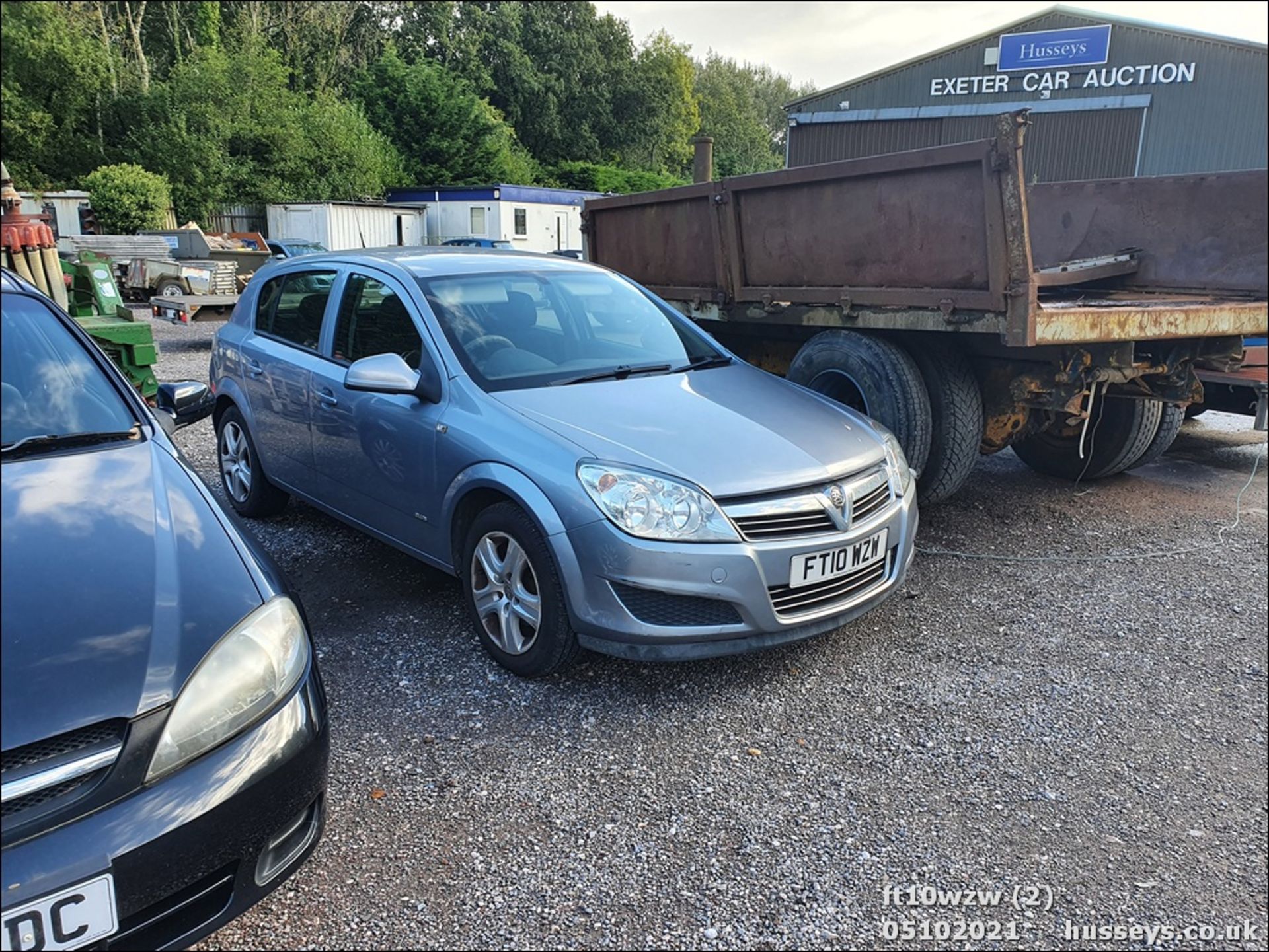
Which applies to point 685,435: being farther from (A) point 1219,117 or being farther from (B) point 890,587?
(A) point 1219,117

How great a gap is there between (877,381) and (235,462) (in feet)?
11.9

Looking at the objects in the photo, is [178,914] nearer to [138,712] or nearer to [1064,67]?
[138,712]

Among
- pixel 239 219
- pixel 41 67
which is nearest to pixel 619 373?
pixel 41 67

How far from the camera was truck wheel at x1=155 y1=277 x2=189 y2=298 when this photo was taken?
14273 mm

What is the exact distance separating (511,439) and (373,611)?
123 cm

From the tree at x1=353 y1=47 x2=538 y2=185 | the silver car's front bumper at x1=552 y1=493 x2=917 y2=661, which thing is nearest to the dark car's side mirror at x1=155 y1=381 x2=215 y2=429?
the silver car's front bumper at x1=552 y1=493 x2=917 y2=661

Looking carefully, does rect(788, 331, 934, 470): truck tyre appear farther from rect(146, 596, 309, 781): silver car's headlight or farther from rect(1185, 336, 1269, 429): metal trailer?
rect(146, 596, 309, 781): silver car's headlight

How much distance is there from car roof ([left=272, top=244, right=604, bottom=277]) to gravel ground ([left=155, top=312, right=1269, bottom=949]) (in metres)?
1.47

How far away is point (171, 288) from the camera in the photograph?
14977mm

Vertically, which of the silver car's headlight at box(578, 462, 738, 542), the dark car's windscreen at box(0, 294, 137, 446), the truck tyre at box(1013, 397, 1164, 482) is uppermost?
the dark car's windscreen at box(0, 294, 137, 446)

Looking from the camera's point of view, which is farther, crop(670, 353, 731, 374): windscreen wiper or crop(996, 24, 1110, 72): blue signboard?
crop(670, 353, 731, 374): windscreen wiper

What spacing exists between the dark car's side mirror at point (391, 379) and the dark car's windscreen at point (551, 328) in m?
0.17

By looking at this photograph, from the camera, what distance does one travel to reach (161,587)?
189 centimetres

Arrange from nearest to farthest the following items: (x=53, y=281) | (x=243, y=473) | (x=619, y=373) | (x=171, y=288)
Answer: (x=619, y=373) → (x=243, y=473) → (x=53, y=281) → (x=171, y=288)
